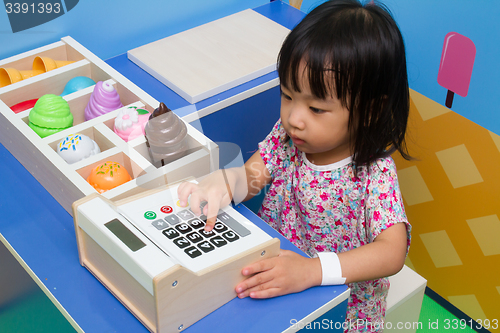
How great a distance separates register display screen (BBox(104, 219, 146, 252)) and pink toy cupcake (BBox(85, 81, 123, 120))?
41 cm

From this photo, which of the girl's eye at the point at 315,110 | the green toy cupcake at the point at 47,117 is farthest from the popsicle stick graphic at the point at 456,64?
the green toy cupcake at the point at 47,117

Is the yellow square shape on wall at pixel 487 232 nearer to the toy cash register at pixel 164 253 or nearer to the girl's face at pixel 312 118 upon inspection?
the girl's face at pixel 312 118

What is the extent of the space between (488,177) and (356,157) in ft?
2.06

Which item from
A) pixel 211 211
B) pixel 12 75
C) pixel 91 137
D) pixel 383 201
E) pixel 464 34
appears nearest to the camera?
pixel 211 211

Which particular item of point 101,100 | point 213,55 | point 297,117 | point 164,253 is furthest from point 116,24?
point 164,253

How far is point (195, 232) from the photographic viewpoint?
0.75 m

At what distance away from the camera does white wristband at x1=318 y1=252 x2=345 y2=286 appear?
2.59 ft

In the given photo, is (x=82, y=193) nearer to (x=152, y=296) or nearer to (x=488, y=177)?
(x=152, y=296)

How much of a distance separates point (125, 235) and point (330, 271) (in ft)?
1.08

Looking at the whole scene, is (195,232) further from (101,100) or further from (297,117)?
(101,100)

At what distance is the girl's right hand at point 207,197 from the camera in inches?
31.0

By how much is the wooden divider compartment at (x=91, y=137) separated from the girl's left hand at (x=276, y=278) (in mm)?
238

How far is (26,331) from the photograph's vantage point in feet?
3.30

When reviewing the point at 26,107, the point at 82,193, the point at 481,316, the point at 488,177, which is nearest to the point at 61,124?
the point at 26,107
